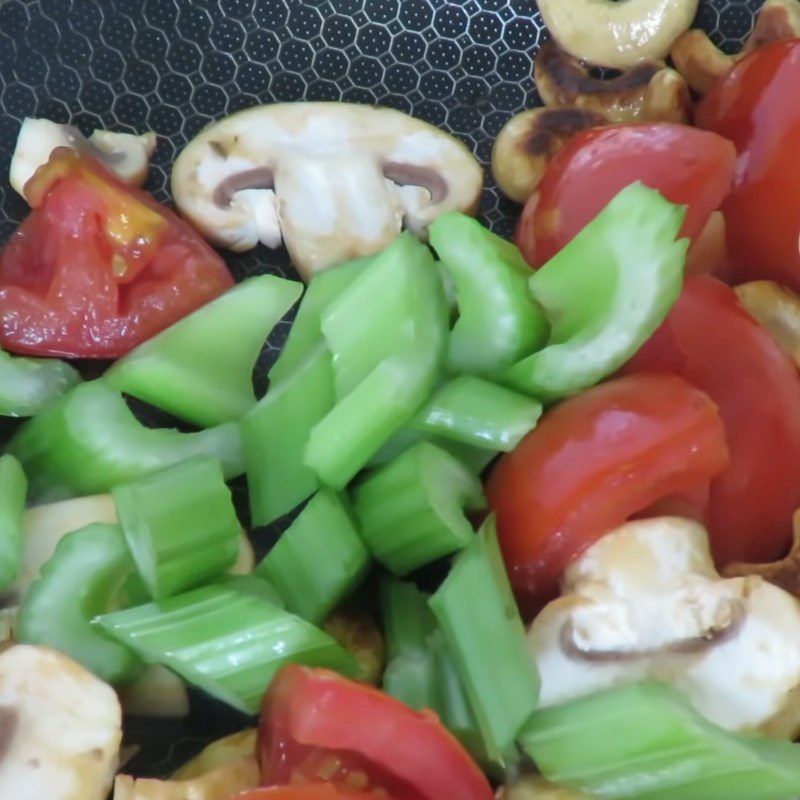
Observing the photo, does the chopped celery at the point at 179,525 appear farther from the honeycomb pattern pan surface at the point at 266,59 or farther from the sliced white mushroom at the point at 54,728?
the honeycomb pattern pan surface at the point at 266,59

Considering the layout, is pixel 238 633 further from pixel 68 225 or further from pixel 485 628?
pixel 68 225

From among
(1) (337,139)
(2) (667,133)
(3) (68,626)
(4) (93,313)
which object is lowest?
(3) (68,626)

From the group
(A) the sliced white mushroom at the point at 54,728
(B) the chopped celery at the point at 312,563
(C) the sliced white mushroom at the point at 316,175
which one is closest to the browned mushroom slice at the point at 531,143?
(C) the sliced white mushroom at the point at 316,175

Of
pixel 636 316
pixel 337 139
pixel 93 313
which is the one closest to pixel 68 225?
pixel 93 313

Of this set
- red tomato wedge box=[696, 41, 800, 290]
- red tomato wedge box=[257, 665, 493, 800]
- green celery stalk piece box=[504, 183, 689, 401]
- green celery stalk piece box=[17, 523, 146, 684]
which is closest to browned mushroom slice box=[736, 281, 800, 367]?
red tomato wedge box=[696, 41, 800, 290]

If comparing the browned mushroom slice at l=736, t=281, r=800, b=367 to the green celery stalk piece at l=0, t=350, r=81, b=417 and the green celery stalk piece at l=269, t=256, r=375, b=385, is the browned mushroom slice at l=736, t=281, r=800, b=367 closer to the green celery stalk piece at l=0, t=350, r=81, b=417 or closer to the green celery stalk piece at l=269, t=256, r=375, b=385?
the green celery stalk piece at l=269, t=256, r=375, b=385
